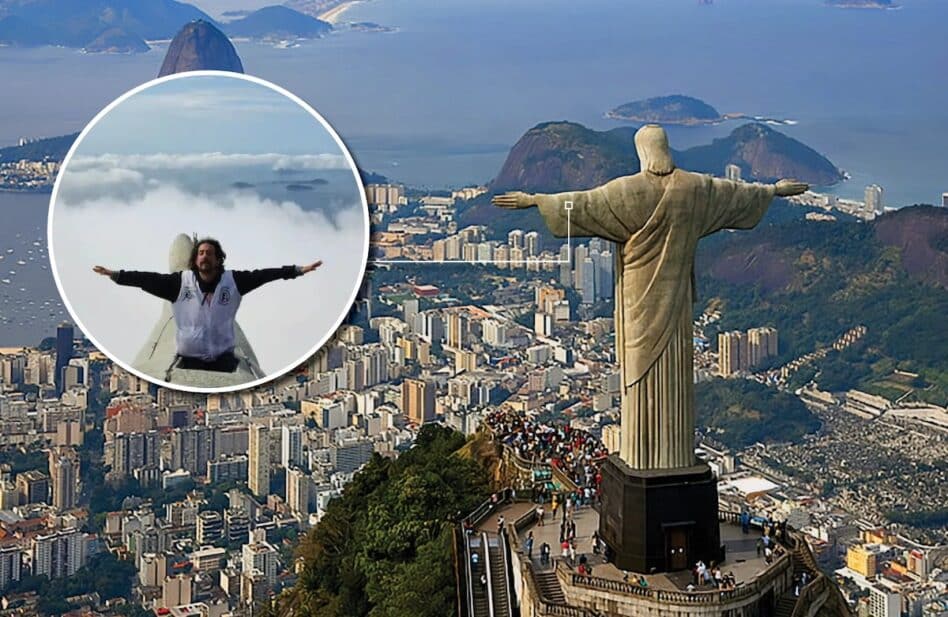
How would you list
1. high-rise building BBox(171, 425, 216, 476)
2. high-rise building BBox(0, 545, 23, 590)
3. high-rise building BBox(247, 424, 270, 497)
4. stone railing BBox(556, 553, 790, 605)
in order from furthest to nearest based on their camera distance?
high-rise building BBox(171, 425, 216, 476) < high-rise building BBox(247, 424, 270, 497) < high-rise building BBox(0, 545, 23, 590) < stone railing BBox(556, 553, 790, 605)

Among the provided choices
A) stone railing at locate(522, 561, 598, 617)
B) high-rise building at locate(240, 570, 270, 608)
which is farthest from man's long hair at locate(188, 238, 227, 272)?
high-rise building at locate(240, 570, 270, 608)

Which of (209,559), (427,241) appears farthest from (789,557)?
(427,241)

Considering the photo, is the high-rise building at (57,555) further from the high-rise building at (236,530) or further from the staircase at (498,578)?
the staircase at (498,578)

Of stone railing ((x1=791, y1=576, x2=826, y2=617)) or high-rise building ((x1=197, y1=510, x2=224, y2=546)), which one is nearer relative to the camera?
stone railing ((x1=791, y1=576, x2=826, y2=617))

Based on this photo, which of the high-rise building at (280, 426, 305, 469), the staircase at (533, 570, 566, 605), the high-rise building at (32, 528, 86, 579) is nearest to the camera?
the staircase at (533, 570, 566, 605)

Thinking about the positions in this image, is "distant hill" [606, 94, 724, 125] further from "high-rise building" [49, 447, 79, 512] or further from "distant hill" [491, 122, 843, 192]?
"high-rise building" [49, 447, 79, 512]

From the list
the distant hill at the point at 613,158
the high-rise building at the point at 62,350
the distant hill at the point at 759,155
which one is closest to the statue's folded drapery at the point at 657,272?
the high-rise building at the point at 62,350

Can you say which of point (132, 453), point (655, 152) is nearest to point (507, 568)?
point (655, 152)

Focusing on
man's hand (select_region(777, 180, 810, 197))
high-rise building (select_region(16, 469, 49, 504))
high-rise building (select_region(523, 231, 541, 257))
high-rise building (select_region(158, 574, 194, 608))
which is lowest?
high-rise building (select_region(158, 574, 194, 608))
